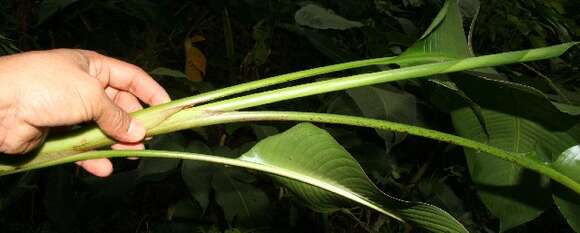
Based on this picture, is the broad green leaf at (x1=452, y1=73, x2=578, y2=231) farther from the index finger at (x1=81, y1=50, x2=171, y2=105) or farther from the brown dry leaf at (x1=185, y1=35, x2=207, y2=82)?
the brown dry leaf at (x1=185, y1=35, x2=207, y2=82)

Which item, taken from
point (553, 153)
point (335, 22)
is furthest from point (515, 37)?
point (553, 153)

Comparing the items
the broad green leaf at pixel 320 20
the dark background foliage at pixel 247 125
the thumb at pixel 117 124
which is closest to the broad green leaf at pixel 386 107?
the dark background foliage at pixel 247 125

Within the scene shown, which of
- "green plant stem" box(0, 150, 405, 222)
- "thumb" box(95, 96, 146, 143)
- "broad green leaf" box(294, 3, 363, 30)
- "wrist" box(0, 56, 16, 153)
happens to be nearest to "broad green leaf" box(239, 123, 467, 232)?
"green plant stem" box(0, 150, 405, 222)

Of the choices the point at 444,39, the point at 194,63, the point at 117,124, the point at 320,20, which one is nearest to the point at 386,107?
the point at 320,20

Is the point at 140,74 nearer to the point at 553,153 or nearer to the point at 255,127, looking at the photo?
the point at 255,127

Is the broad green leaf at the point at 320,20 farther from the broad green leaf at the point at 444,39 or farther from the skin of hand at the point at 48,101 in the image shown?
the skin of hand at the point at 48,101

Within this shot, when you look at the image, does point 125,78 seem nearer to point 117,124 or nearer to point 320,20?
point 117,124
